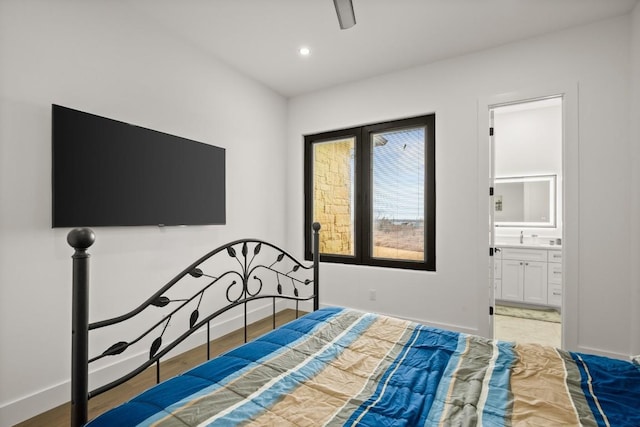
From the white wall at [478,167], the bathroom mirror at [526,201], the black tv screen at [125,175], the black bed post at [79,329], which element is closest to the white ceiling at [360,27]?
the white wall at [478,167]

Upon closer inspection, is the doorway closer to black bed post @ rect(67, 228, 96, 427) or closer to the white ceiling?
the white ceiling

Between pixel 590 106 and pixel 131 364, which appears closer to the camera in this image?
pixel 131 364

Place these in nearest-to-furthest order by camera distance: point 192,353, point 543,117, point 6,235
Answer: point 6,235 < point 192,353 < point 543,117

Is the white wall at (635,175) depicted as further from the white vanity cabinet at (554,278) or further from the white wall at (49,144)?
the white wall at (49,144)

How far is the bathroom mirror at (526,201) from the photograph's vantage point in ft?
14.4

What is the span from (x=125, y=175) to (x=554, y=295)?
4765 millimetres

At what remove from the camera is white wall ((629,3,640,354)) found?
2.36 m

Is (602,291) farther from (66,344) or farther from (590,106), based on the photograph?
(66,344)

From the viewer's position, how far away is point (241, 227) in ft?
11.1

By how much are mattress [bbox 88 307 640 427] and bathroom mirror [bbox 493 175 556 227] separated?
143 inches

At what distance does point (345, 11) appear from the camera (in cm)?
170

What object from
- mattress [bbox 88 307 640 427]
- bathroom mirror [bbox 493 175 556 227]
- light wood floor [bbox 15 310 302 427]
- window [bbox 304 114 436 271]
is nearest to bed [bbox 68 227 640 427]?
mattress [bbox 88 307 640 427]

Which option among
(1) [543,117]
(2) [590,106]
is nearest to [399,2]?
(2) [590,106]

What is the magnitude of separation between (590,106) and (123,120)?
3684 millimetres
